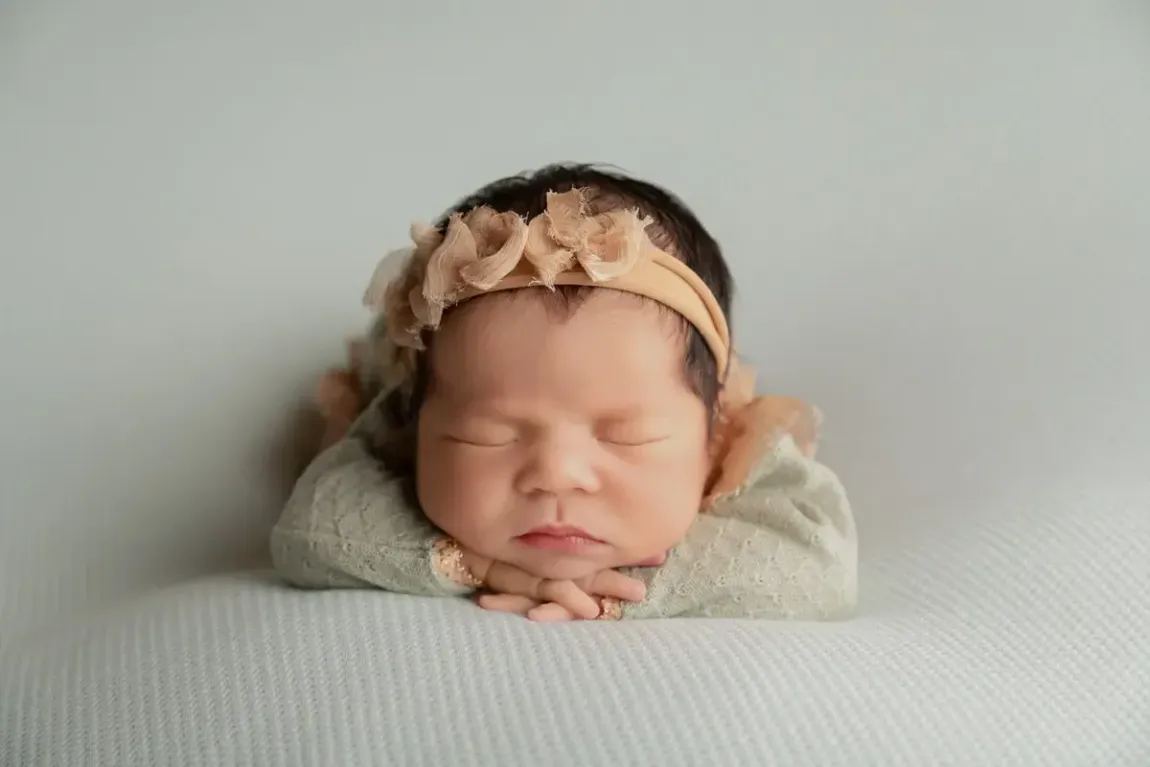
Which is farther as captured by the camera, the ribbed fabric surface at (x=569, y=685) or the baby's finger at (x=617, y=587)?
the baby's finger at (x=617, y=587)

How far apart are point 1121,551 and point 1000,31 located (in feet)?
2.66

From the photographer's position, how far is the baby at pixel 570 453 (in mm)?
833

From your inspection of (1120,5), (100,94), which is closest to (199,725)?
(100,94)

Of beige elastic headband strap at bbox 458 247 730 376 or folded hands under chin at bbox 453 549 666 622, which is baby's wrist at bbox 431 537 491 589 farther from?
beige elastic headband strap at bbox 458 247 730 376

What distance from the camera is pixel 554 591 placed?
86cm

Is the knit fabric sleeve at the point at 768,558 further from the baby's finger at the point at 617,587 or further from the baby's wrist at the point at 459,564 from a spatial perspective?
the baby's wrist at the point at 459,564

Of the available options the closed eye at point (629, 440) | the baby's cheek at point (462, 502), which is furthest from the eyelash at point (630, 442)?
the baby's cheek at point (462, 502)

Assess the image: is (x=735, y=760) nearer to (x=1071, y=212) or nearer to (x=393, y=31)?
(x=1071, y=212)

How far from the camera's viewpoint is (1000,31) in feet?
4.50

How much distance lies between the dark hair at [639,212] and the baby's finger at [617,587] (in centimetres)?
18

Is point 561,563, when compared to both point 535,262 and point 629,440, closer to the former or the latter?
point 629,440

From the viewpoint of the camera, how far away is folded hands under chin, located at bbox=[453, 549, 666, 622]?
2.80 feet

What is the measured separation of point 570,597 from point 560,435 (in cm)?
15

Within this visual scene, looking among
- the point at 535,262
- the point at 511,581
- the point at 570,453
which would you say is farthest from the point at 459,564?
the point at 535,262
